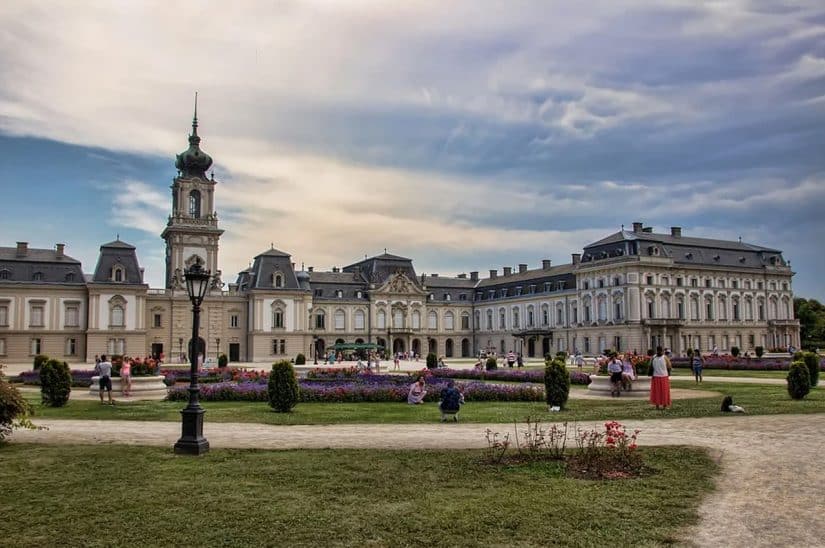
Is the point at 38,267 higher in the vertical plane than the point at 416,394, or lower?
higher

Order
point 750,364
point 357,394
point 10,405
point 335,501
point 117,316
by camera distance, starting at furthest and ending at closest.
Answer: point 117,316 → point 750,364 → point 357,394 → point 10,405 → point 335,501

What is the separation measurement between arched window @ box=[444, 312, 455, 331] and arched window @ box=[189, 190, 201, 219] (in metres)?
35.3

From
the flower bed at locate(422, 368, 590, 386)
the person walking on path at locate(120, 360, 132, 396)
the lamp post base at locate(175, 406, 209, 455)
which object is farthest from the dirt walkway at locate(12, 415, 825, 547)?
the flower bed at locate(422, 368, 590, 386)

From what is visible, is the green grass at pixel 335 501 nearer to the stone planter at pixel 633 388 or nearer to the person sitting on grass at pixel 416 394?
the person sitting on grass at pixel 416 394

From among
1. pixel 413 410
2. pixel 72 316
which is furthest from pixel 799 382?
pixel 72 316

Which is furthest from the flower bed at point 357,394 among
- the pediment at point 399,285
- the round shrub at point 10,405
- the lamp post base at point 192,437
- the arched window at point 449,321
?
the arched window at point 449,321

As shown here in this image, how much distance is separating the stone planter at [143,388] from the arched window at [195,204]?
40474mm

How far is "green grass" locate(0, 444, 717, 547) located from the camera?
7.23 m

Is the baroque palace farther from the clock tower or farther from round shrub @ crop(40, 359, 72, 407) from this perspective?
round shrub @ crop(40, 359, 72, 407)

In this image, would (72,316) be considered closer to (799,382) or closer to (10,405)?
(10,405)

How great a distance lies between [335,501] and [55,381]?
595 inches

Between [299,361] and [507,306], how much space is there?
126 ft

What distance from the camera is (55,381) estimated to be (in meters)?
20.3

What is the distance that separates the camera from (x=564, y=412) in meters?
18.5
